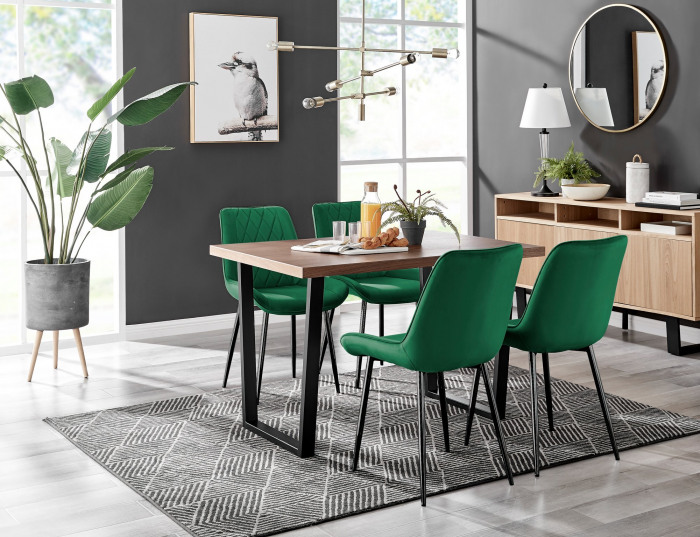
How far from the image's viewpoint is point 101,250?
9.86m

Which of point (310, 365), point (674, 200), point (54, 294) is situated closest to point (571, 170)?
point (674, 200)

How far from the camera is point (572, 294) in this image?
140 inches

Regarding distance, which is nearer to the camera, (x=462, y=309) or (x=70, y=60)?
(x=462, y=309)

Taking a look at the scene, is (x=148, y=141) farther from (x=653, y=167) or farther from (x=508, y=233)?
(x=653, y=167)

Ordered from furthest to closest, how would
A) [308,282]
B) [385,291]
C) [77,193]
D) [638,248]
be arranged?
[638,248]
[77,193]
[385,291]
[308,282]

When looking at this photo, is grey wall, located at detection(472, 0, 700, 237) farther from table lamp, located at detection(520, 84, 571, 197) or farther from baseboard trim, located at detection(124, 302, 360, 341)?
baseboard trim, located at detection(124, 302, 360, 341)

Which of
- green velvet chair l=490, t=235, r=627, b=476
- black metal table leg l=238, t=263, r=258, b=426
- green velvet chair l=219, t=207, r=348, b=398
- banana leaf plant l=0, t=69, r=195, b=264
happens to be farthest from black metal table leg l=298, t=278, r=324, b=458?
banana leaf plant l=0, t=69, r=195, b=264

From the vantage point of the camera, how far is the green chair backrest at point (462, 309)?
3.24m

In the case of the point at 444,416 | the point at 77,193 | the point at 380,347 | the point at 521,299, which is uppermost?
the point at 77,193

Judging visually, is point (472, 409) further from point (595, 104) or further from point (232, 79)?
point (232, 79)

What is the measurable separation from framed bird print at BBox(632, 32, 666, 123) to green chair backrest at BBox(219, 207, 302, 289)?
246 cm

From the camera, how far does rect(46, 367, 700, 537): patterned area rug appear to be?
3287mm

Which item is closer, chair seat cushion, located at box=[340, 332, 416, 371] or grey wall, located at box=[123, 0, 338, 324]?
chair seat cushion, located at box=[340, 332, 416, 371]

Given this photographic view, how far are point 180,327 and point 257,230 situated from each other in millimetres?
1491
